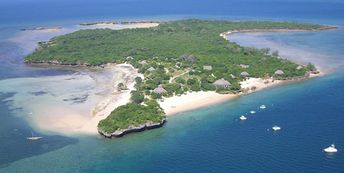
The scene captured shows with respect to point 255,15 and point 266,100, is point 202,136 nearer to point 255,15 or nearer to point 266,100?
point 266,100

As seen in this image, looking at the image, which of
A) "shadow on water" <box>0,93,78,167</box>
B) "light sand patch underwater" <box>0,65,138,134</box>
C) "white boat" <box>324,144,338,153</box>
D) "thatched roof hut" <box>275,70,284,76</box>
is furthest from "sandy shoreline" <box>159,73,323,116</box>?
"white boat" <box>324,144,338,153</box>

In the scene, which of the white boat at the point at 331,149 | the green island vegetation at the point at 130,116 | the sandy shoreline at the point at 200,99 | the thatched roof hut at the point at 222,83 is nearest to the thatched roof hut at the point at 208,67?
the sandy shoreline at the point at 200,99

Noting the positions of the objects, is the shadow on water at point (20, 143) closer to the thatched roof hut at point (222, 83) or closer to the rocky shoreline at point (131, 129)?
the rocky shoreline at point (131, 129)

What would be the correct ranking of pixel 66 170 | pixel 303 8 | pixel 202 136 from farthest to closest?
1. pixel 303 8
2. pixel 202 136
3. pixel 66 170

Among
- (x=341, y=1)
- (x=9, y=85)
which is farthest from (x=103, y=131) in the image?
(x=341, y=1)

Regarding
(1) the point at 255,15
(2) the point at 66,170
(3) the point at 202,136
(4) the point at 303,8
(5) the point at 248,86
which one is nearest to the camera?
(2) the point at 66,170

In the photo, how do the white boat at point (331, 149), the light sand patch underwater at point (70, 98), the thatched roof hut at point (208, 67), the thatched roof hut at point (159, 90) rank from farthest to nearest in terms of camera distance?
the thatched roof hut at point (208, 67), the thatched roof hut at point (159, 90), the light sand patch underwater at point (70, 98), the white boat at point (331, 149)

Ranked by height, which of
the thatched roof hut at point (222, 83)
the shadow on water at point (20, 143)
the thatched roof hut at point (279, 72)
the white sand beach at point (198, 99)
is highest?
the thatched roof hut at point (279, 72)
